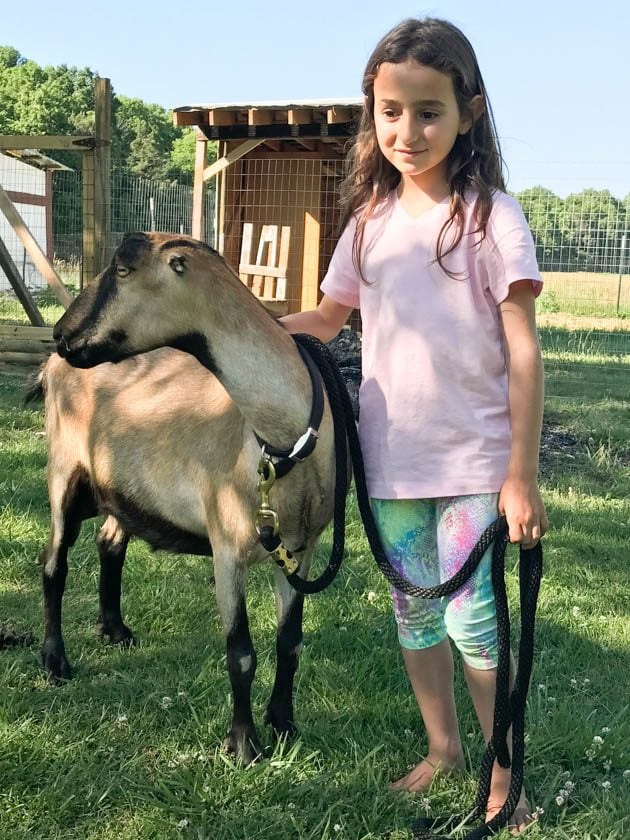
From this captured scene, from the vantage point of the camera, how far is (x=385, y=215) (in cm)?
259

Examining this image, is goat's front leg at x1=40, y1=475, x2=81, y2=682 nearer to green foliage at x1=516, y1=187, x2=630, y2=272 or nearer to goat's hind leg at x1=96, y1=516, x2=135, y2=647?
goat's hind leg at x1=96, y1=516, x2=135, y2=647

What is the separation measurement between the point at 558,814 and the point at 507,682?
0.57 m

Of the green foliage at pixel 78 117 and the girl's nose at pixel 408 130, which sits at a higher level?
Result: the green foliage at pixel 78 117

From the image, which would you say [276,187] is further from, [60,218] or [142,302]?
[60,218]

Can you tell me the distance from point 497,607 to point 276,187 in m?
10.8

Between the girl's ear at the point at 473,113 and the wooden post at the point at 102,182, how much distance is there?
22.1 ft

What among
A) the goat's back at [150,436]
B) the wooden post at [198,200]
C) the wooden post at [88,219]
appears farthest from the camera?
the wooden post at [198,200]

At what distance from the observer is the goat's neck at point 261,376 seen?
Answer: 248 cm

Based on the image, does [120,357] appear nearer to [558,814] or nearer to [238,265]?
[558,814]

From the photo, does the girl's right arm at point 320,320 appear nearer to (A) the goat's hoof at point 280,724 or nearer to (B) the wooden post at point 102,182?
(A) the goat's hoof at point 280,724

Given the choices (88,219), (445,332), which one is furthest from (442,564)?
(88,219)

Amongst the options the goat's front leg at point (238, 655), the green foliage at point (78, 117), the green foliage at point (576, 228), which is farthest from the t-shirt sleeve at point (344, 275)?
the green foliage at point (78, 117)

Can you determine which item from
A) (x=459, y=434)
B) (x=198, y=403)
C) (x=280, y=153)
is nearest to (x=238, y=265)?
(x=280, y=153)

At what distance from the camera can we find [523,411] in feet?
7.55
